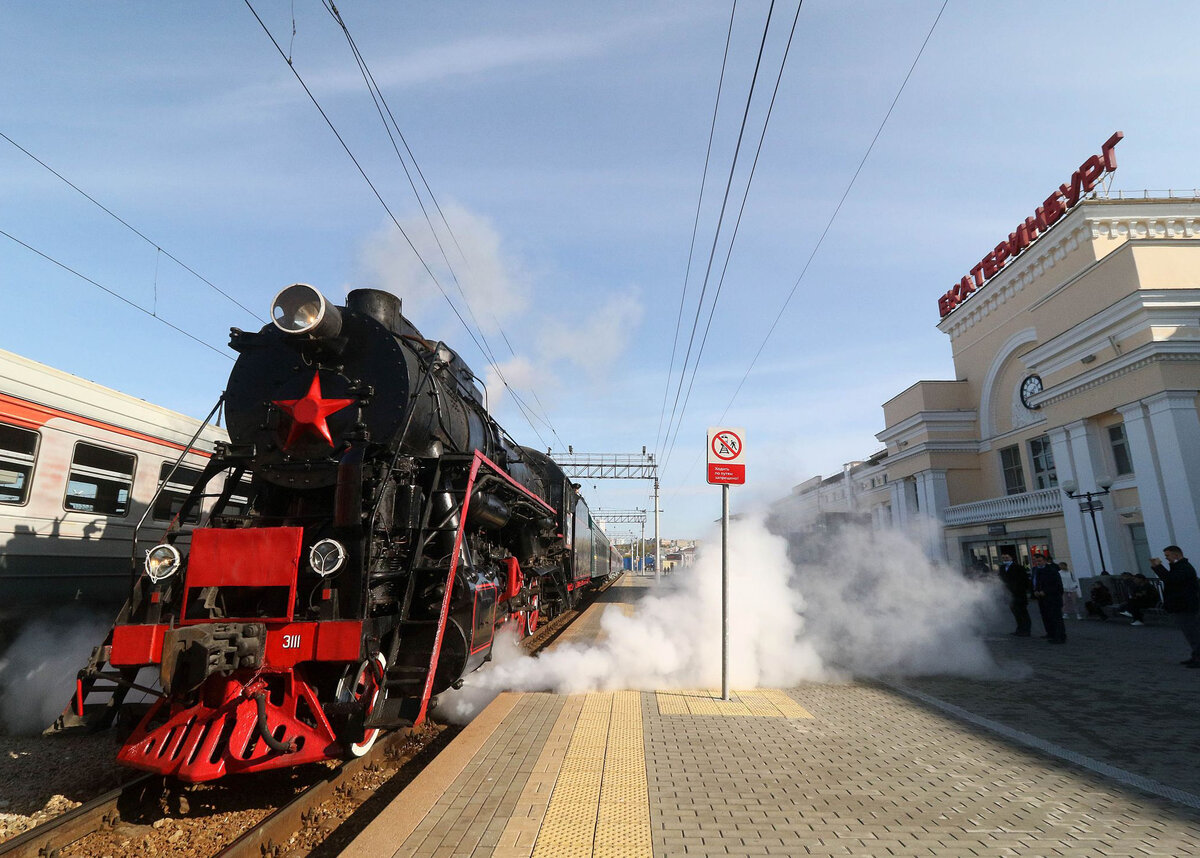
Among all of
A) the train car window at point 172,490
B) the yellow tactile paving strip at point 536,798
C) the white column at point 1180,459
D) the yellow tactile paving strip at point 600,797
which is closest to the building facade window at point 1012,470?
the white column at point 1180,459

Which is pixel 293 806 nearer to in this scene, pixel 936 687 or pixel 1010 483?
pixel 936 687

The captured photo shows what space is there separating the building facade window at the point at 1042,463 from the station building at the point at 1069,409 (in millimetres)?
54

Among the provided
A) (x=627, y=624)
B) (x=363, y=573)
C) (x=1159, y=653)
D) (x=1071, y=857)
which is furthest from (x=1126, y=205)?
(x=363, y=573)

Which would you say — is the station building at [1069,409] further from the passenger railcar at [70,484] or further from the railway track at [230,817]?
the passenger railcar at [70,484]

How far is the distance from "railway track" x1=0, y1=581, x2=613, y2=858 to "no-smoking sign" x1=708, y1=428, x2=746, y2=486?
3798mm

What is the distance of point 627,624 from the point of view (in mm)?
7281

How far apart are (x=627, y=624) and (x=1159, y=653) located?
25.4 ft

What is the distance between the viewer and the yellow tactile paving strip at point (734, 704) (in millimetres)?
5297

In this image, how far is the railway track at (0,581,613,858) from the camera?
323cm

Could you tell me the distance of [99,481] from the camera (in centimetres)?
652

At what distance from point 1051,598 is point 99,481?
42.9ft

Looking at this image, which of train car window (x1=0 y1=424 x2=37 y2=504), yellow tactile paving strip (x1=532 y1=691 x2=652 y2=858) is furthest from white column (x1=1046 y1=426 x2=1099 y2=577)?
train car window (x1=0 y1=424 x2=37 y2=504)

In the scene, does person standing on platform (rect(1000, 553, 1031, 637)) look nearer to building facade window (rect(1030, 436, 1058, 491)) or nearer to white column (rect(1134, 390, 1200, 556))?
white column (rect(1134, 390, 1200, 556))

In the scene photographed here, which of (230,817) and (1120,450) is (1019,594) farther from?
(230,817)
